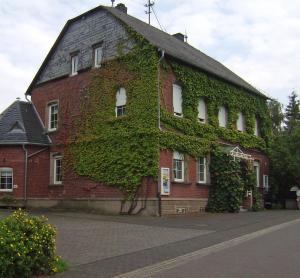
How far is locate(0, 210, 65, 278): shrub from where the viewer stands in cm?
801

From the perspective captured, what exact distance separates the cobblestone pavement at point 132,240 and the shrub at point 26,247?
497 mm

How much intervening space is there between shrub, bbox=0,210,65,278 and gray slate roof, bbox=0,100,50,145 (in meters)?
19.9

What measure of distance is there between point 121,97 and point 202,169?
5881 millimetres

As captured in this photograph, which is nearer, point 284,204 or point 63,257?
point 63,257

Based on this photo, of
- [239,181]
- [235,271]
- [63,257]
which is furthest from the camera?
[239,181]

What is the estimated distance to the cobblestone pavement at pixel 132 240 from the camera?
10.4m

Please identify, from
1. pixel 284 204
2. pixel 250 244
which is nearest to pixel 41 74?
pixel 284 204

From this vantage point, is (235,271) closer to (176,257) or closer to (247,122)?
(176,257)

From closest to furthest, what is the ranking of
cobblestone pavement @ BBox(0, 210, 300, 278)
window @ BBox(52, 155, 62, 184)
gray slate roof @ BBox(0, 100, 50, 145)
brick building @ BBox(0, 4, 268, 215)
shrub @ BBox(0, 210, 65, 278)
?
shrub @ BBox(0, 210, 65, 278), cobblestone pavement @ BBox(0, 210, 300, 278), brick building @ BBox(0, 4, 268, 215), gray slate roof @ BBox(0, 100, 50, 145), window @ BBox(52, 155, 62, 184)

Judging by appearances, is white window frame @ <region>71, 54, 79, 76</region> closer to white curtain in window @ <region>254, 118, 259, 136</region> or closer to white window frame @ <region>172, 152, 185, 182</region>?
white window frame @ <region>172, 152, 185, 182</region>

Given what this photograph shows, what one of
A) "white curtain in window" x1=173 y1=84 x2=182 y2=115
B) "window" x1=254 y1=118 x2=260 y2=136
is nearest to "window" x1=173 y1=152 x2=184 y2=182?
"white curtain in window" x1=173 y1=84 x2=182 y2=115

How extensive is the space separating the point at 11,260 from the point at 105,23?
2127cm

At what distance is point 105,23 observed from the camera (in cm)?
2764

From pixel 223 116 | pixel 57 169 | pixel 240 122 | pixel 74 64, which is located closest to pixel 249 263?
pixel 57 169
